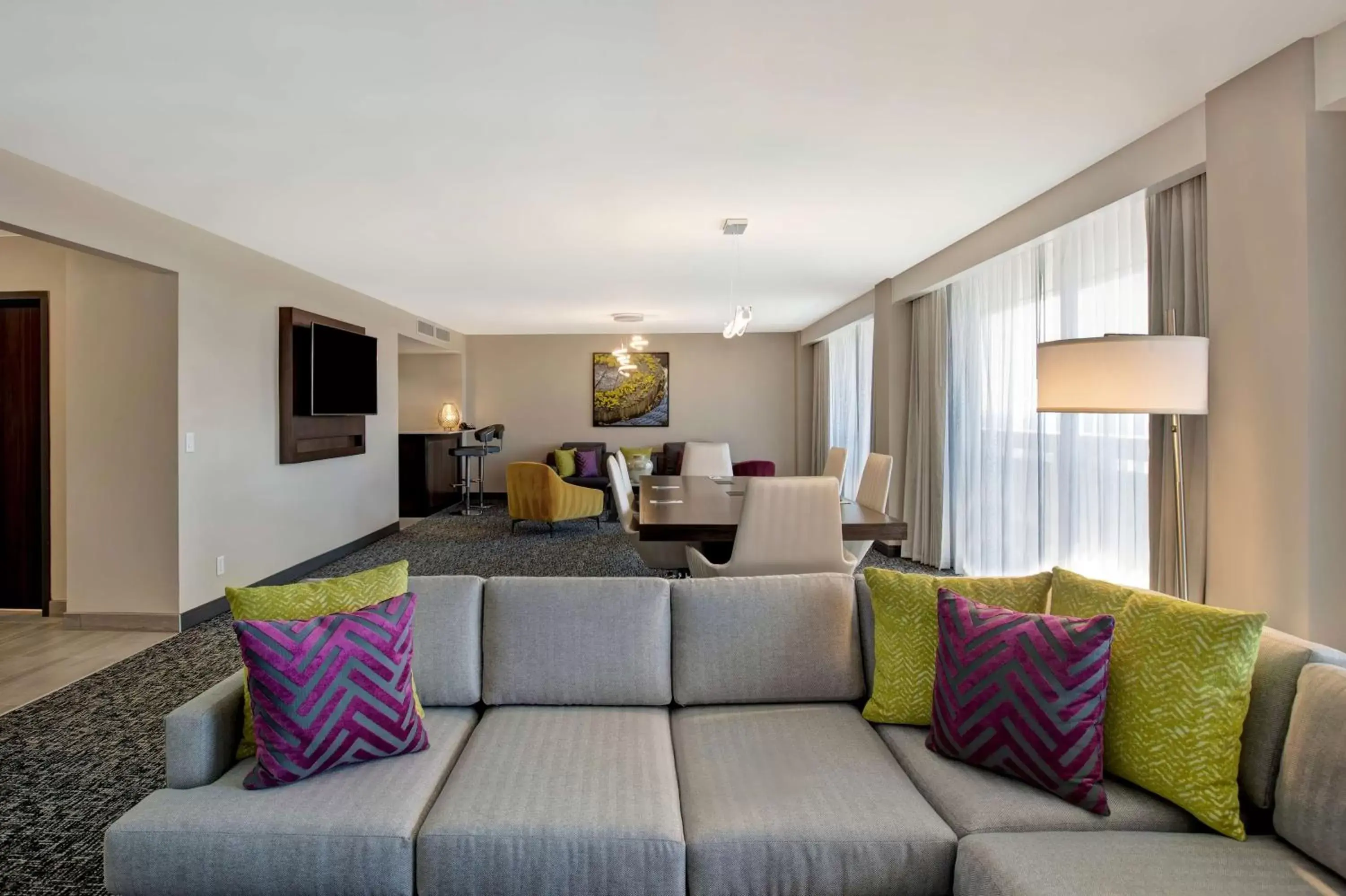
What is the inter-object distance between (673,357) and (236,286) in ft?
20.3

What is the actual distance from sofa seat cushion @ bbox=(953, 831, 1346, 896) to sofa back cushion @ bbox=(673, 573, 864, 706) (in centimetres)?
65

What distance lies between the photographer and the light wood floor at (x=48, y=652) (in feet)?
10.9

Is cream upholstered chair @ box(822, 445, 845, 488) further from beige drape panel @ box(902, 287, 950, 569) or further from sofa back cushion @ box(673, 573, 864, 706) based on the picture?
sofa back cushion @ box(673, 573, 864, 706)

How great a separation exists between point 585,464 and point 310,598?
25.1 feet

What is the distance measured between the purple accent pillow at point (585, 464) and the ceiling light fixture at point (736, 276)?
3.25 metres

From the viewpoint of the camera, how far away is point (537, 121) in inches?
110

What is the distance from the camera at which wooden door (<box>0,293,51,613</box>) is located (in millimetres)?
4609

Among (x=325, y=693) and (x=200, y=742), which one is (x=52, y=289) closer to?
(x=200, y=742)

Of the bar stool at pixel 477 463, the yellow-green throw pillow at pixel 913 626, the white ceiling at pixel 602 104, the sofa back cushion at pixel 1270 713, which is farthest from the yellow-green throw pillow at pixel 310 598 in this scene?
the bar stool at pixel 477 463

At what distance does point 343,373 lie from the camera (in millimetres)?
5980

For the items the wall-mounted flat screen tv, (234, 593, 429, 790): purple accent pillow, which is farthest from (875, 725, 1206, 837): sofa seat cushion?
the wall-mounted flat screen tv

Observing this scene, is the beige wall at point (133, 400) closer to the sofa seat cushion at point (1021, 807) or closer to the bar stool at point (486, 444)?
the sofa seat cushion at point (1021, 807)

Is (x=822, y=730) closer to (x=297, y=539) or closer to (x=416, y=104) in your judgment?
(x=416, y=104)

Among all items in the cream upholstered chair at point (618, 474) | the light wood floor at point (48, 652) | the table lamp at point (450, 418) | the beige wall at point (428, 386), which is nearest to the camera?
the light wood floor at point (48, 652)
